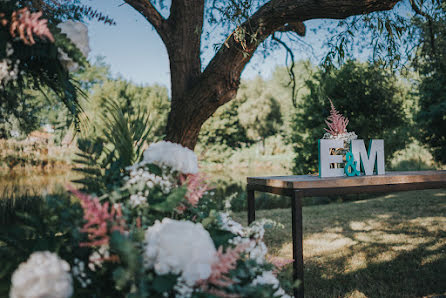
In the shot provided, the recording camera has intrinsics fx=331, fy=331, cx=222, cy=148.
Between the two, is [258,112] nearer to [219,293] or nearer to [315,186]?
[315,186]

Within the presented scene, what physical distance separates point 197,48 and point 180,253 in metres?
3.42

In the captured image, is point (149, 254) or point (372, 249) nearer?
point (149, 254)

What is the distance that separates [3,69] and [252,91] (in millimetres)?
29879

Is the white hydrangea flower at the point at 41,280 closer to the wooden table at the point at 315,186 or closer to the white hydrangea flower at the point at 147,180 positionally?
the white hydrangea flower at the point at 147,180

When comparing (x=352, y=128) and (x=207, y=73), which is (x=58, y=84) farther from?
(x=352, y=128)

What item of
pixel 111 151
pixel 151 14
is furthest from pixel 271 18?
pixel 111 151

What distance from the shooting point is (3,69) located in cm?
95

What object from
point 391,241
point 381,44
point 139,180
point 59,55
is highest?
point 381,44

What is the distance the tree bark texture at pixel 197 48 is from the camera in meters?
3.08

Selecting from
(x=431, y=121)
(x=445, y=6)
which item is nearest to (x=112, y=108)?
(x=445, y=6)

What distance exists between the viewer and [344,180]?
8.88ft

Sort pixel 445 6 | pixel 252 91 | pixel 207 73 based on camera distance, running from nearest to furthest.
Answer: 1. pixel 207 73
2. pixel 445 6
3. pixel 252 91

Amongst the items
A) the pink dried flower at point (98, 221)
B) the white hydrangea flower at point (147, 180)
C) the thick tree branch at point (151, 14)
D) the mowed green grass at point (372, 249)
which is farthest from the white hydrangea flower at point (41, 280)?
the thick tree branch at point (151, 14)

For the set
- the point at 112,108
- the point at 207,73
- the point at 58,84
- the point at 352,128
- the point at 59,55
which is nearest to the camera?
the point at 59,55
